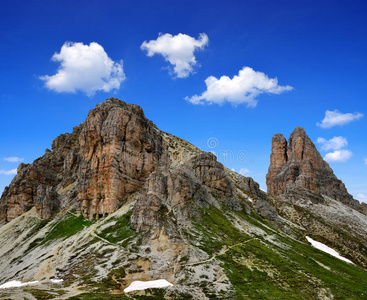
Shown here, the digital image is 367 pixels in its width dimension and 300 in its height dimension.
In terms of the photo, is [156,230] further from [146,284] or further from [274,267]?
[274,267]

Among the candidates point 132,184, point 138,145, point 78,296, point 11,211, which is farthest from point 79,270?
point 11,211

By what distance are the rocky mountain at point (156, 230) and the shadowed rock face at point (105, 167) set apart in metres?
0.54

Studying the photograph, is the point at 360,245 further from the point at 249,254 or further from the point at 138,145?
the point at 138,145

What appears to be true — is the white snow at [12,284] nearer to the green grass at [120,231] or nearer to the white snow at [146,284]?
the green grass at [120,231]

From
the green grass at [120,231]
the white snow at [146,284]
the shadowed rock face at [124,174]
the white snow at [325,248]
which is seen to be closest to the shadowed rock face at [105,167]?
the shadowed rock face at [124,174]

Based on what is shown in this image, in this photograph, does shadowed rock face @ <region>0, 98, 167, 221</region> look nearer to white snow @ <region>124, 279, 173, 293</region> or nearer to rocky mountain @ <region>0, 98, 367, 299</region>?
rocky mountain @ <region>0, 98, 367, 299</region>

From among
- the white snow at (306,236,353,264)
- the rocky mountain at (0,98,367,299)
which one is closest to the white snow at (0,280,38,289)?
the rocky mountain at (0,98,367,299)

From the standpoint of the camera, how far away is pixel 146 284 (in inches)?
3049

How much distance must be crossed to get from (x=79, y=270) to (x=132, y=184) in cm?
5962

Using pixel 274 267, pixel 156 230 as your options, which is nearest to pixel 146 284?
pixel 156 230

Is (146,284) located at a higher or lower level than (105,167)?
lower

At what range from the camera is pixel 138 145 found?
495ft

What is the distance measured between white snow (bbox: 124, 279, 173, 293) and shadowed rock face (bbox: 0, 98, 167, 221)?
2336 inches

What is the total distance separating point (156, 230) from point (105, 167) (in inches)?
2140
